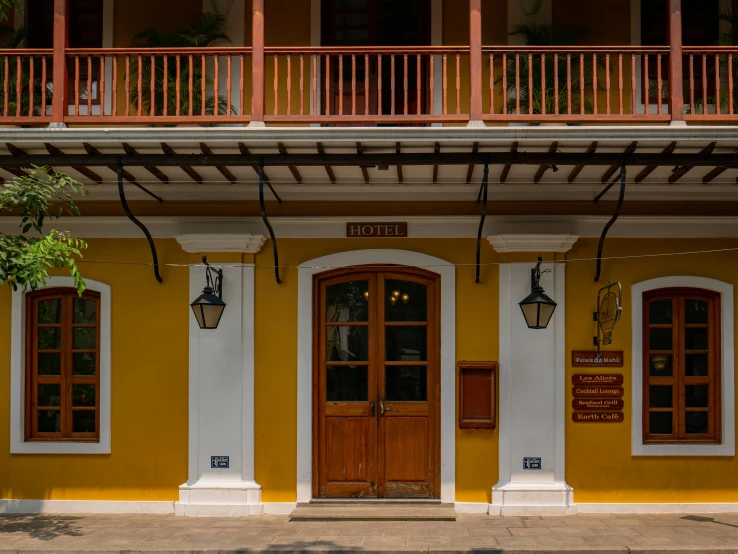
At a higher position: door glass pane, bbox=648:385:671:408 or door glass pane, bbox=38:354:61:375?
door glass pane, bbox=38:354:61:375

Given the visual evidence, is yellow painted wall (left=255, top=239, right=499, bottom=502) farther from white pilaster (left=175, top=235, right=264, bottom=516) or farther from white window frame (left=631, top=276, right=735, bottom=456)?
white window frame (left=631, top=276, right=735, bottom=456)

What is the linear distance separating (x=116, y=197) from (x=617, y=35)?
641cm

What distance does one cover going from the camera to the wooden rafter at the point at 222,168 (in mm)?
8508

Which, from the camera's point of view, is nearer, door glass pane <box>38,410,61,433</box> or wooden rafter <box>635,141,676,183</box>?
wooden rafter <box>635,141,676,183</box>

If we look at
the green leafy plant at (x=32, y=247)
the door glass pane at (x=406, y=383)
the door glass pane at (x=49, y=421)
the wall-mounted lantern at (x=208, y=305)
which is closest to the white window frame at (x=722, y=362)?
the door glass pane at (x=406, y=383)

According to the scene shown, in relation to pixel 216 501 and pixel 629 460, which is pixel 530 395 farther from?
pixel 216 501

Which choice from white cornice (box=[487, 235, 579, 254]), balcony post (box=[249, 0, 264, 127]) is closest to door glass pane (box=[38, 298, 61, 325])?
balcony post (box=[249, 0, 264, 127])

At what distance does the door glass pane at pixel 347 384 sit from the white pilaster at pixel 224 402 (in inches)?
37.7

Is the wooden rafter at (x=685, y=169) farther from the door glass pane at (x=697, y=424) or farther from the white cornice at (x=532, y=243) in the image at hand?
the door glass pane at (x=697, y=424)

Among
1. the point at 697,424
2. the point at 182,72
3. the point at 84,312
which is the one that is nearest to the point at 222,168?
the point at 182,72

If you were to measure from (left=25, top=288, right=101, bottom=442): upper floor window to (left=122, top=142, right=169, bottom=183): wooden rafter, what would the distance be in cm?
171

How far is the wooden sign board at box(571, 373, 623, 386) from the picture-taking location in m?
9.67

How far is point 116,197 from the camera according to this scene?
32.3 feet

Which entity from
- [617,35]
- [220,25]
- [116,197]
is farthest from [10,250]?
[617,35]
